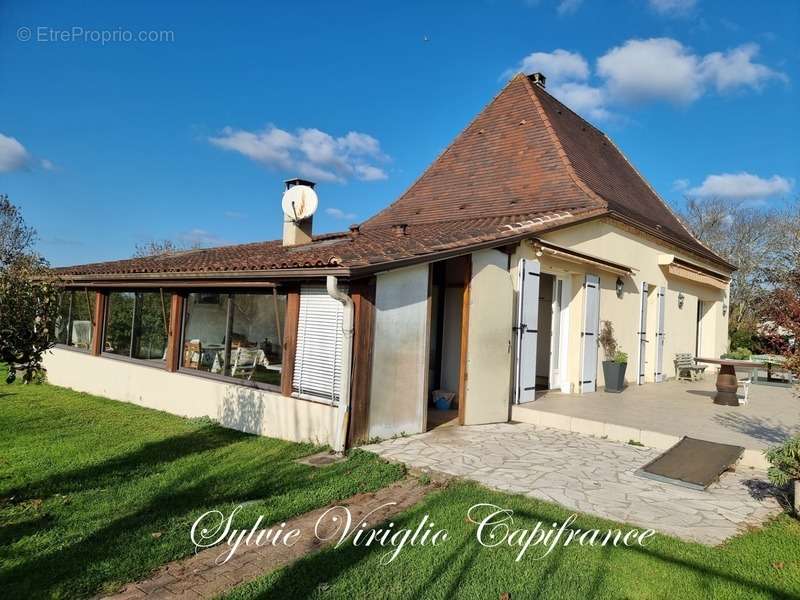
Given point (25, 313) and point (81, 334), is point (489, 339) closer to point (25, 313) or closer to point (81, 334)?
point (25, 313)

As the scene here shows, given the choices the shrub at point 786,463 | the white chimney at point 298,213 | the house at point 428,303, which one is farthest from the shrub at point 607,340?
the white chimney at point 298,213

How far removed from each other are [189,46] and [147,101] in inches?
69.7

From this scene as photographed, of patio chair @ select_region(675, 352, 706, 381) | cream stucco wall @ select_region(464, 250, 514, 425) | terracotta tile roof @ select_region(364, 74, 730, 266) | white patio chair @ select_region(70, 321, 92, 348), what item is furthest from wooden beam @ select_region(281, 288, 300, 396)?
patio chair @ select_region(675, 352, 706, 381)

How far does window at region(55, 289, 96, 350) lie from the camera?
12438 millimetres

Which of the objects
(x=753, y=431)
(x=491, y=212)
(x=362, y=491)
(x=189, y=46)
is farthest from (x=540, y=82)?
(x=362, y=491)

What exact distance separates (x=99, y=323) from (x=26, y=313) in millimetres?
7943

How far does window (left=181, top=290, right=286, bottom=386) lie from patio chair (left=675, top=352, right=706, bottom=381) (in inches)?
471

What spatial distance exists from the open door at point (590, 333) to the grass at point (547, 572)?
21.4ft

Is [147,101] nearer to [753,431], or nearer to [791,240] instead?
[753,431]

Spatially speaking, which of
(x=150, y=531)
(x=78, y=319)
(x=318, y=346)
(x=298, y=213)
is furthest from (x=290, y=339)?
(x=78, y=319)

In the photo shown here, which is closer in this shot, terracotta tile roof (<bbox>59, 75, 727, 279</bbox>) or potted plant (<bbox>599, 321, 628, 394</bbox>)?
terracotta tile roof (<bbox>59, 75, 727, 279</bbox>)

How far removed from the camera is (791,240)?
92.0 ft

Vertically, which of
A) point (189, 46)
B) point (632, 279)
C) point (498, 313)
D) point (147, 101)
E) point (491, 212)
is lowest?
point (498, 313)

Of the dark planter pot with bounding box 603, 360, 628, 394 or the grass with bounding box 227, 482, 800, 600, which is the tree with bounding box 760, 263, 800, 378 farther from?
the dark planter pot with bounding box 603, 360, 628, 394
